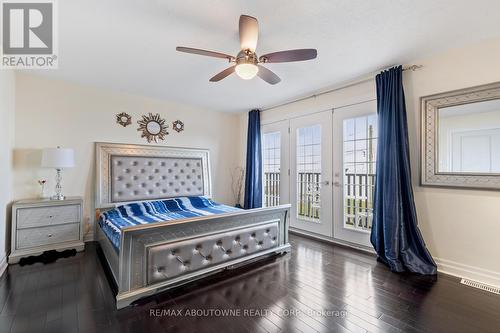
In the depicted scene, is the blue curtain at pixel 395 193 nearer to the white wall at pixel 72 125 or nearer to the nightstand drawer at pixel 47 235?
the white wall at pixel 72 125

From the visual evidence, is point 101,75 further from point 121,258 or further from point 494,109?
point 494,109

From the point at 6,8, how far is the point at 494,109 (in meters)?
4.58

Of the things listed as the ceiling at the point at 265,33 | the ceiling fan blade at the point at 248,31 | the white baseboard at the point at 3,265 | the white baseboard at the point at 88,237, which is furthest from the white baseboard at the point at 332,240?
the white baseboard at the point at 3,265

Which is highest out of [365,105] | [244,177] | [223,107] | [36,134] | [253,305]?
[223,107]

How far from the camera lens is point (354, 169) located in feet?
11.2

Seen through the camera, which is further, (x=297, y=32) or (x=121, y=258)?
(x=297, y=32)

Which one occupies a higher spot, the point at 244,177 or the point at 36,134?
the point at 36,134

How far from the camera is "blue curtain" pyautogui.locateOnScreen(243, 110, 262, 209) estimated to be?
4773 mm

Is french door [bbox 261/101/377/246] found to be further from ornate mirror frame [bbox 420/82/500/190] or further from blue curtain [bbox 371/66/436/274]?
ornate mirror frame [bbox 420/82/500/190]

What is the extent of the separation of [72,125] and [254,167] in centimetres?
318

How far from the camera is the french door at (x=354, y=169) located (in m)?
3.26

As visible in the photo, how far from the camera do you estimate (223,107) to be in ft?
15.7

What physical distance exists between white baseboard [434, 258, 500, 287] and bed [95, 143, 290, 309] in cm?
178

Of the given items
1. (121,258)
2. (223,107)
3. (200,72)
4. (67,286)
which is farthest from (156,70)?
(67,286)
